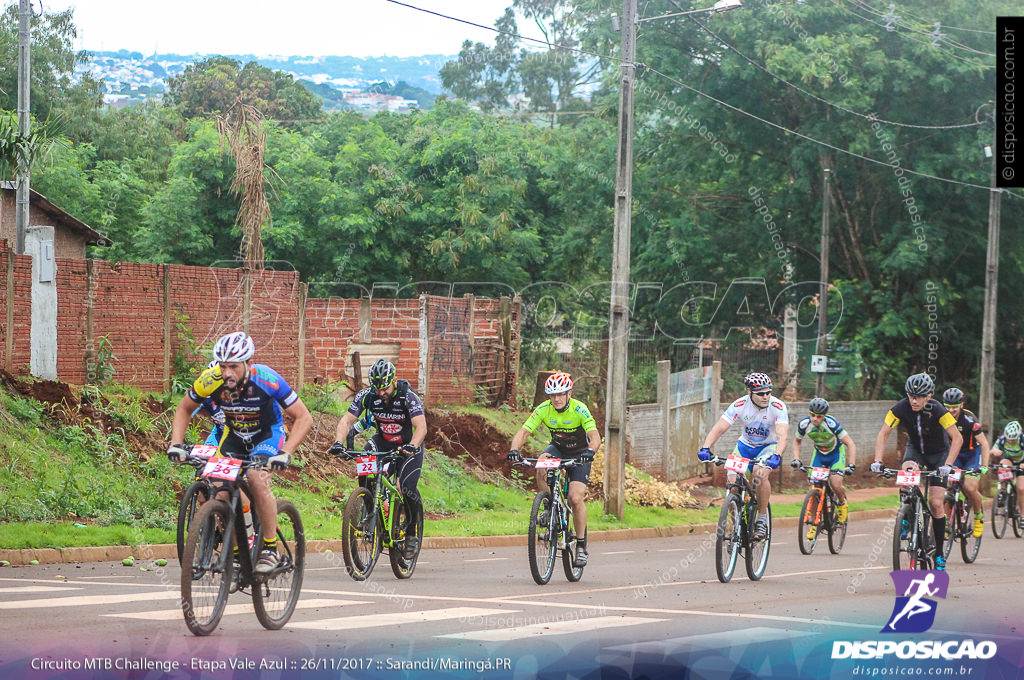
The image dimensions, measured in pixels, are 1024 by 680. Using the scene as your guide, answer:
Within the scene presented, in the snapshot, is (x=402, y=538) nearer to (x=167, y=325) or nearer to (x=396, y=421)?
(x=396, y=421)

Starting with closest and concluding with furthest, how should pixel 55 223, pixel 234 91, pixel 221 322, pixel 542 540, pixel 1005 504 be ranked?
pixel 542 540
pixel 221 322
pixel 1005 504
pixel 55 223
pixel 234 91

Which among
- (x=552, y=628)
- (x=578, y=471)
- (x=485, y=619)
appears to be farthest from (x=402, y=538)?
(x=552, y=628)

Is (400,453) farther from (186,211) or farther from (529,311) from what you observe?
(529,311)

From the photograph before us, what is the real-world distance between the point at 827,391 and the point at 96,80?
30.0 meters

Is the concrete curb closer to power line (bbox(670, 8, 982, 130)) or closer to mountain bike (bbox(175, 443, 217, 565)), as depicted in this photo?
mountain bike (bbox(175, 443, 217, 565))

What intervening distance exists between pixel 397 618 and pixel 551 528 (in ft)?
10.6

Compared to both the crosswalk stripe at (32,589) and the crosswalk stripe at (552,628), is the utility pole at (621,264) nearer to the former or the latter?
the crosswalk stripe at (552,628)

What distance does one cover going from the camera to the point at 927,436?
13977 millimetres

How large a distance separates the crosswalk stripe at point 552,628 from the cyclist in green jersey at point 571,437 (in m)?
3.03

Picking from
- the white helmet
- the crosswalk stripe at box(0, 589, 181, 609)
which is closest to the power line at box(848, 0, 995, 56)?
the crosswalk stripe at box(0, 589, 181, 609)

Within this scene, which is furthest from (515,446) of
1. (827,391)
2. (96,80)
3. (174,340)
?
(96,80)

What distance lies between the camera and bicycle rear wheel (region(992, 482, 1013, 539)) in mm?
21266

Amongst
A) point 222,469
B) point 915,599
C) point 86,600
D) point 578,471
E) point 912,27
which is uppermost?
point 912,27

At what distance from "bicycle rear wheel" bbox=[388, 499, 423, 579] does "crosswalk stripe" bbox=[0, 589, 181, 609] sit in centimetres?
236
